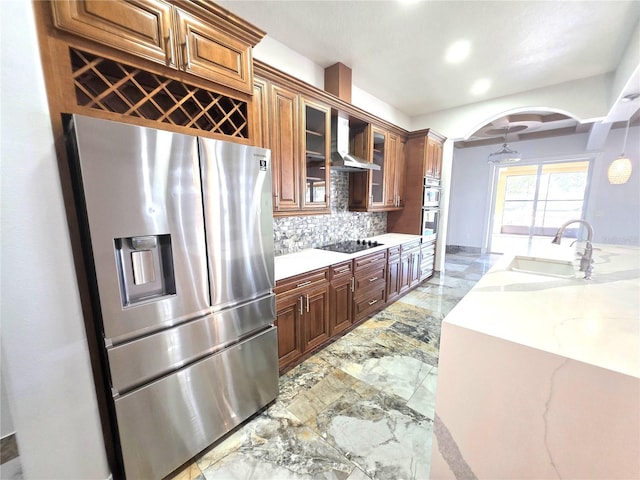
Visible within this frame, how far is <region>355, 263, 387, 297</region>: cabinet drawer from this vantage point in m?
2.85

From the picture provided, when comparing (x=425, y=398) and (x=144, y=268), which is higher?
(x=144, y=268)

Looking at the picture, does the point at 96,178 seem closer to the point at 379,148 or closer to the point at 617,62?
the point at 379,148

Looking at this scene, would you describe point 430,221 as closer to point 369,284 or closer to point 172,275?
point 369,284

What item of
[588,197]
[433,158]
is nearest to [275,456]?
[433,158]

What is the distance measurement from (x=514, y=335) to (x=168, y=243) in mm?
1526

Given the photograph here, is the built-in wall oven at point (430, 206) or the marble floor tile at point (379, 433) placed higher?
the built-in wall oven at point (430, 206)

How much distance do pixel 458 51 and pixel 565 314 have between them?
281cm

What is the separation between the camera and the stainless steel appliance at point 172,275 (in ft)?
3.52

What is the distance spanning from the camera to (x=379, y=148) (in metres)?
3.55

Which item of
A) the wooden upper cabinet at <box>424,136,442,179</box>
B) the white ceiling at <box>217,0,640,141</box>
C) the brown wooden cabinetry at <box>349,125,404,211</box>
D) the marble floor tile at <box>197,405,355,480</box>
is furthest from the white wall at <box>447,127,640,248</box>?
the marble floor tile at <box>197,405,355,480</box>

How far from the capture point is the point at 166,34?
4.13 ft

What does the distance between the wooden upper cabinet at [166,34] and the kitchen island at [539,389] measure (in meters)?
1.79

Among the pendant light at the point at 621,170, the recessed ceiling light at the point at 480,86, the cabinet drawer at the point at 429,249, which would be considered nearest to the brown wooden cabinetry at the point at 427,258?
the cabinet drawer at the point at 429,249

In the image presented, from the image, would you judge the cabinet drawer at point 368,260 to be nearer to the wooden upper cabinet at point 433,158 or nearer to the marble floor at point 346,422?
the marble floor at point 346,422
